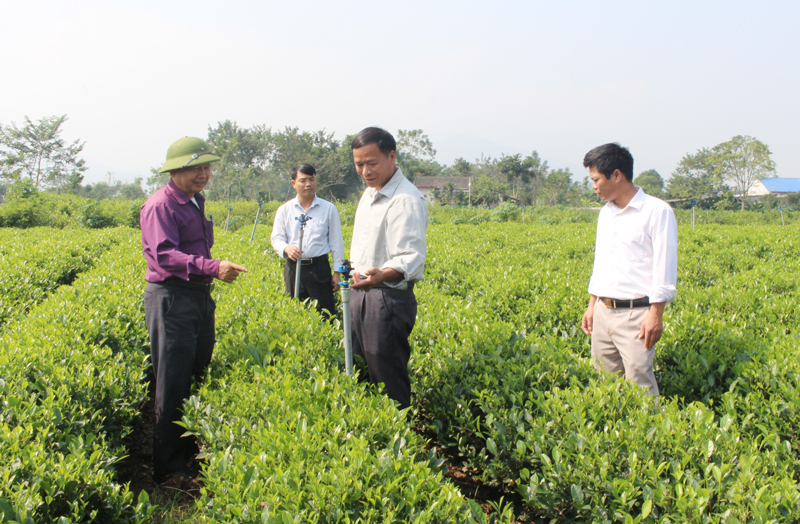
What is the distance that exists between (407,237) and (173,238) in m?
1.39

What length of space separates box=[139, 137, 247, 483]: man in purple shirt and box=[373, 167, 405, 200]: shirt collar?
94 centimetres

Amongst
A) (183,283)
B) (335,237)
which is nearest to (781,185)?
(335,237)

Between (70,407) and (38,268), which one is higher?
(38,268)

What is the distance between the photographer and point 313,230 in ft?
16.4

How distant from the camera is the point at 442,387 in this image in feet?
11.2

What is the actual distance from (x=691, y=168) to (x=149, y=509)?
7903cm

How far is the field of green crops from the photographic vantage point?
6.18ft

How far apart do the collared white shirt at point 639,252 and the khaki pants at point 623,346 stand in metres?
0.12

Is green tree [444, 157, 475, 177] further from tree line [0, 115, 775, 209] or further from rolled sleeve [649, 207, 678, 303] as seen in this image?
rolled sleeve [649, 207, 678, 303]

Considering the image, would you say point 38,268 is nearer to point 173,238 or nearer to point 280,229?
point 280,229

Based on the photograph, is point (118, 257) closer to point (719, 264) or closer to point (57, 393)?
point (57, 393)

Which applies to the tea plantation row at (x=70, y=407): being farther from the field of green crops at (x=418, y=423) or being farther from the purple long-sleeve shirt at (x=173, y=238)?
the purple long-sleeve shirt at (x=173, y=238)

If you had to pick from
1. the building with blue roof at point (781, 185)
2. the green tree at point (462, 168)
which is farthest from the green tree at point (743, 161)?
the green tree at point (462, 168)

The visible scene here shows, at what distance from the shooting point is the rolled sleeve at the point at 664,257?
270 cm
